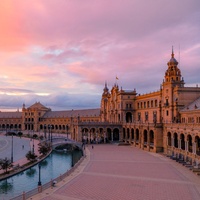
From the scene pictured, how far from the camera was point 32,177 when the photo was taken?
5559 centimetres

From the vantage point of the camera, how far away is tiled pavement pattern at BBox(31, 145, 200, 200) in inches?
1428

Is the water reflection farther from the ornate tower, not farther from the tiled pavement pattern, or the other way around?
the ornate tower

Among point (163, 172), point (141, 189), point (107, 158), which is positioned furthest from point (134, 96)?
point (141, 189)

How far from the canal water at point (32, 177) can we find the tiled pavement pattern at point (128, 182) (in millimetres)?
6814

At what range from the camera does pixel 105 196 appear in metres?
36.1

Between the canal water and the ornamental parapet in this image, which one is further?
the ornamental parapet

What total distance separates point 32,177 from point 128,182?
68.3 feet

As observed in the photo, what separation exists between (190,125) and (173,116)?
22.4m

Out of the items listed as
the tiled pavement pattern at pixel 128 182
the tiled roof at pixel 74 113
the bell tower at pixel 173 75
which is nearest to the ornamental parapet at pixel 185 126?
the tiled pavement pattern at pixel 128 182

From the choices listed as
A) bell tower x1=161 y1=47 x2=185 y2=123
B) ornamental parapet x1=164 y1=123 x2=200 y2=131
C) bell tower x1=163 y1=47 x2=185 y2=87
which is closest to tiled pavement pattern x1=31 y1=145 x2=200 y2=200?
ornamental parapet x1=164 y1=123 x2=200 y2=131

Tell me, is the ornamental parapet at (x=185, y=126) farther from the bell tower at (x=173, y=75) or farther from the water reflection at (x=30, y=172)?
the water reflection at (x=30, y=172)

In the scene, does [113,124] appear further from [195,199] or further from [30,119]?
[30,119]

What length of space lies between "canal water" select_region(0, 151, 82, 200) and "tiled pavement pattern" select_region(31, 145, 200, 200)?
268 inches

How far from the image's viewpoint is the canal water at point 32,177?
152 ft
